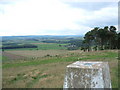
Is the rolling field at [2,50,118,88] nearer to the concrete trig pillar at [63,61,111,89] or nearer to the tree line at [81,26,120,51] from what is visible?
the concrete trig pillar at [63,61,111,89]

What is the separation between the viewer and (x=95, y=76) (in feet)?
10.5

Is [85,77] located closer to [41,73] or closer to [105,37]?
[41,73]

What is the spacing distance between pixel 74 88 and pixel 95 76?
Result: 585 millimetres

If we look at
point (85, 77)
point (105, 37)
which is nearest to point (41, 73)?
point (85, 77)

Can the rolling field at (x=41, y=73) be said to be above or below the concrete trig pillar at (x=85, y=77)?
below

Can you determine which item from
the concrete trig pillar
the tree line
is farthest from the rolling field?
the tree line

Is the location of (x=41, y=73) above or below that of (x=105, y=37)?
below

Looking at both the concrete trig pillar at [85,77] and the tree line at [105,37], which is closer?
the concrete trig pillar at [85,77]

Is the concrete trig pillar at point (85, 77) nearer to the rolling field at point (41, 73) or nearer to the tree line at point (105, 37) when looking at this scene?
the rolling field at point (41, 73)

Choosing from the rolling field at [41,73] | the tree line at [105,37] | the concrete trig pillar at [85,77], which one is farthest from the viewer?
the tree line at [105,37]

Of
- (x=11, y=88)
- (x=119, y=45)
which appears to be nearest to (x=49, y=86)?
(x=11, y=88)

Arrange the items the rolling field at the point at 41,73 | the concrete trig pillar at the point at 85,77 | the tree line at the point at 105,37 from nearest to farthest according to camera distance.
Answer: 1. the concrete trig pillar at the point at 85,77
2. the rolling field at the point at 41,73
3. the tree line at the point at 105,37

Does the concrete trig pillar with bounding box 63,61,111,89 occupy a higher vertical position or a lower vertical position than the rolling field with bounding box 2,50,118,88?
higher

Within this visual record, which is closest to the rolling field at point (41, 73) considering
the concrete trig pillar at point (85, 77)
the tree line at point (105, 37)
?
the concrete trig pillar at point (85, 77)
